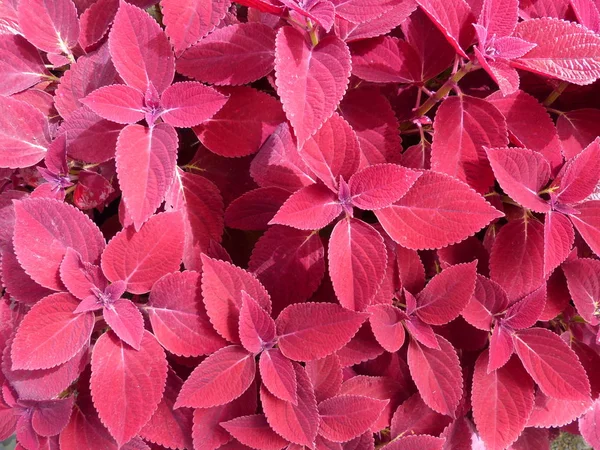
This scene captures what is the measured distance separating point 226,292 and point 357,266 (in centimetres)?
17

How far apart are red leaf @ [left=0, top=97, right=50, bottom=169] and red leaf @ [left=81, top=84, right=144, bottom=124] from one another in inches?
5.9

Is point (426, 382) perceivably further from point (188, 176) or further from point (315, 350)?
point (188, 176)

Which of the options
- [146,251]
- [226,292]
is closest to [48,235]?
[146,251]

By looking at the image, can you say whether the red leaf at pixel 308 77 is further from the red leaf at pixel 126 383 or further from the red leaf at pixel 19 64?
the red leaf at pixel 19 64

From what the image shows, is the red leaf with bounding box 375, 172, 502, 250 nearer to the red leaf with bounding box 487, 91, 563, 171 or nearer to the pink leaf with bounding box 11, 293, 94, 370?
the red leaf with bounding box 487, 91, 563, 171

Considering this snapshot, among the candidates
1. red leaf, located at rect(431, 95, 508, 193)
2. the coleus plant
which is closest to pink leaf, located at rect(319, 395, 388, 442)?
the coleus plant

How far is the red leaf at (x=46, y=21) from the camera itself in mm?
817

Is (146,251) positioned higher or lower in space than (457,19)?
lower

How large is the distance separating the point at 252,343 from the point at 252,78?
1.13ft

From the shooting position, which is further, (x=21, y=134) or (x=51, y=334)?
(x=21, y=134)

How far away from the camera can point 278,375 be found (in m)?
0.68

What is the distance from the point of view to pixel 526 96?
75cm

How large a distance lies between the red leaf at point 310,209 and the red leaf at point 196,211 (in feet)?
0.46

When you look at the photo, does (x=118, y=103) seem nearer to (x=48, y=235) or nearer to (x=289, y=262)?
(x=48, y=235)
